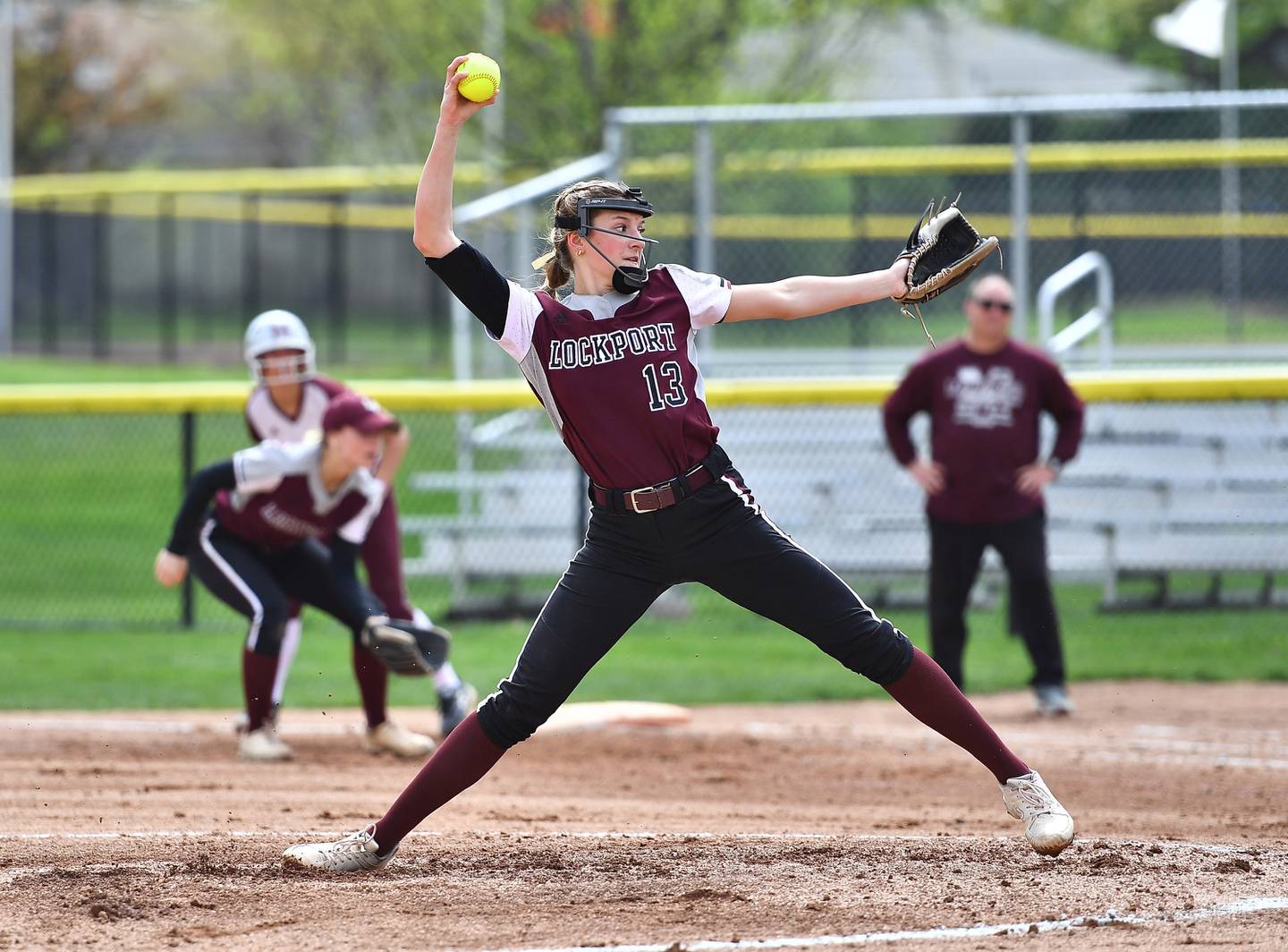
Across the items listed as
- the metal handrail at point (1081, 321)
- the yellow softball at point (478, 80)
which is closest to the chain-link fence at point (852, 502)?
the metal handrail at point (1081, 321)

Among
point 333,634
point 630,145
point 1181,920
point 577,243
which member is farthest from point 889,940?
point 630,145

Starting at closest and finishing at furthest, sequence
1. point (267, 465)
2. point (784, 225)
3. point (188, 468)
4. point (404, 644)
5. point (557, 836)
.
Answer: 1. point (557, 836)
2. point (404, 644)
3. point (267, 465)
4. point (188, 468)
5. point (784, 225)

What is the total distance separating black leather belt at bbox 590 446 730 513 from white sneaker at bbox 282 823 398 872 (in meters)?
1.18

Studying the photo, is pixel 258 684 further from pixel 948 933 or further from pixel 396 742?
pixel 948 933

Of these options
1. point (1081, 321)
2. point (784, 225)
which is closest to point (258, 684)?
point (1081, 321)

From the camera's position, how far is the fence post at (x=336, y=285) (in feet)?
75.7

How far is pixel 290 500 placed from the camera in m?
7.21

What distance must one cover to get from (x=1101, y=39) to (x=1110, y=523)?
28.3 meters

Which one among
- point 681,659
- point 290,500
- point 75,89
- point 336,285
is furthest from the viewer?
point 75,89

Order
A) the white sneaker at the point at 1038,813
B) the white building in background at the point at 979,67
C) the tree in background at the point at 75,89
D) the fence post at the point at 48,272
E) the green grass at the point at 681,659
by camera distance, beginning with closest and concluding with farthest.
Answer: the white sneaker at the point at 1038,813 → the green grass at the point at 681,659 → the fence post at the point at 48,272 → the white building in background at the point at 979,67 → the tree in background at the point at 75,89

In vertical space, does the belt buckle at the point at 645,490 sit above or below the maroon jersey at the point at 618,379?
below

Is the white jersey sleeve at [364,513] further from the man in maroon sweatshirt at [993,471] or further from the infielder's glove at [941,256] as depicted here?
the infielder's glove at [941,256]

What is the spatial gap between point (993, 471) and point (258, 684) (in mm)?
3733

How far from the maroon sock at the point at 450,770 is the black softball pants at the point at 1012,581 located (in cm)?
419
